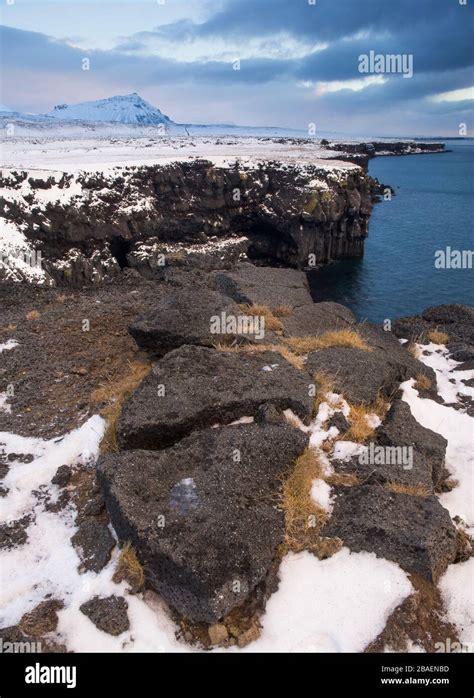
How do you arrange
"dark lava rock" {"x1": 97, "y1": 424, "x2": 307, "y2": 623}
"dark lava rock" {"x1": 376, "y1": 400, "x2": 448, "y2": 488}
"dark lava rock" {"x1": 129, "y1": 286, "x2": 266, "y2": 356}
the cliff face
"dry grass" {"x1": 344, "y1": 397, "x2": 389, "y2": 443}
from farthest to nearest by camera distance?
the cliff face
"dark lava rock" {"x1": 129, "y1": 286, "x2": 266, "y2": 356}
"dry grass" {"x1": 344, "y1": 397, "x2": 389, "y2": 443}
"dark lava rock" {"x1": 376, "y1": 400, "x2": 448, "y2": 488}
"dark lava rock" {"x1": 97, "y1": 424, "x2": 307, "y2": 623}

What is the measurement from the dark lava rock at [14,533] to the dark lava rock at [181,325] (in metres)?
4.71

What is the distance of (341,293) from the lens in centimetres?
3303

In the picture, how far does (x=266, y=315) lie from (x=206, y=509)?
7401 mm

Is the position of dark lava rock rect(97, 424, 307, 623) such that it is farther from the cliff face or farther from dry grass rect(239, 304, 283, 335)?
the cliff face

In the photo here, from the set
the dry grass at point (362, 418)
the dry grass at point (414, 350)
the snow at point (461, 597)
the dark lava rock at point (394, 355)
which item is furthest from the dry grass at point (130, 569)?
the dry grass at point (414, 350)

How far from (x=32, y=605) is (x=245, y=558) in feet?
8.44

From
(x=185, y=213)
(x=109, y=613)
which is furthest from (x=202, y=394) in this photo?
(x=185, y=213)

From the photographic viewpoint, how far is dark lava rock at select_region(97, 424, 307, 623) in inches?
199

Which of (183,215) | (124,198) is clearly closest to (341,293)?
(183,215)

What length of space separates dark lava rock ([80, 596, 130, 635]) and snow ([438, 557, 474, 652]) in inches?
146

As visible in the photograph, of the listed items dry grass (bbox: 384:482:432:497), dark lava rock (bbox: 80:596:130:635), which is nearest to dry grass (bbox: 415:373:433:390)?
dry grass (bbox: 384:482:432:497)

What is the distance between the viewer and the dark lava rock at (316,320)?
→ 12.7 meters

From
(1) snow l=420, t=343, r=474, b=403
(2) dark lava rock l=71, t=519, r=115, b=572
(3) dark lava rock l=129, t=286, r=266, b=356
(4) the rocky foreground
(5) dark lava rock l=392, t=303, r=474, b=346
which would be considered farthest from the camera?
(5) dark lava rock l=392, t=303, r=474, b=346

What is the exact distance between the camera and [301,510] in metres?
6.28
